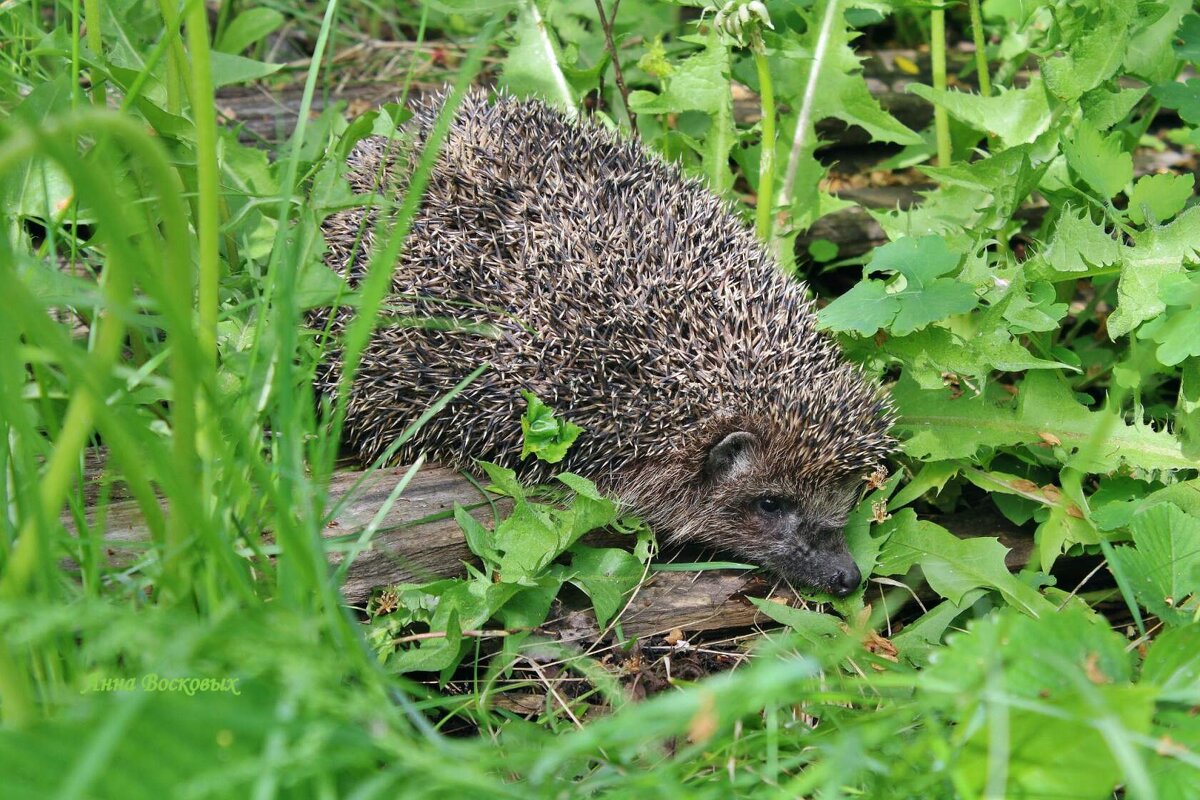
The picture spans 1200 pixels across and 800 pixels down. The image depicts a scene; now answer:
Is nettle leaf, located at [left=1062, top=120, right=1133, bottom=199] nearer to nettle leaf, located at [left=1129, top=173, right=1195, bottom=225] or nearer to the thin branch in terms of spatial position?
nettle leaf, located at [left=1129, top=173, right=1195, bottom=225]

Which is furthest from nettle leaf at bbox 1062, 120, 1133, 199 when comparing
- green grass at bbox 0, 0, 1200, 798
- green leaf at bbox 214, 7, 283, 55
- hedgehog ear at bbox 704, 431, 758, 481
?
green leaf at bbox 214, 7, 283, 55

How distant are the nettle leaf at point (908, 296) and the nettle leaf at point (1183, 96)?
49.0 inches

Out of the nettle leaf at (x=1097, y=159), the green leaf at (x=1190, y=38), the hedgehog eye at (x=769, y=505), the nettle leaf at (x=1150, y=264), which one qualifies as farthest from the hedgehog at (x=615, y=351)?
the green leaf at (x=1190, y=38)

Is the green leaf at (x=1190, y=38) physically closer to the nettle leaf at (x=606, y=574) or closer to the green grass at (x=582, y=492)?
the green grass at (x=582, y=492)

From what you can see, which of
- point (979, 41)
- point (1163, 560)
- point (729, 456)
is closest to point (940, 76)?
point (979, 41)

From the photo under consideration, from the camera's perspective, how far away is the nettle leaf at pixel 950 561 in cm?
380

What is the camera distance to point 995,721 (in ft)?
6.28

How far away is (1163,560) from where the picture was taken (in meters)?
3.43

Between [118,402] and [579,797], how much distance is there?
137cm

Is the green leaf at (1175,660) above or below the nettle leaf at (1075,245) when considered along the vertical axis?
below

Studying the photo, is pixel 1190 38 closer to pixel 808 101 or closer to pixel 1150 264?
pixel 1150 264

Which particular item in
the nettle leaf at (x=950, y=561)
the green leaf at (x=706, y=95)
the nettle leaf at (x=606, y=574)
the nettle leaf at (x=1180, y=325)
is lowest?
the nettle leaf at (x=950, y=561)

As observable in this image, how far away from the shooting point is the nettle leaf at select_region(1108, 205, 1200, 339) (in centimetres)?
420

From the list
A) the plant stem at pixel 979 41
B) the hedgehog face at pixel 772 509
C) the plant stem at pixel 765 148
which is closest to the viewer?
the hedgehog face at pixel 772 509
